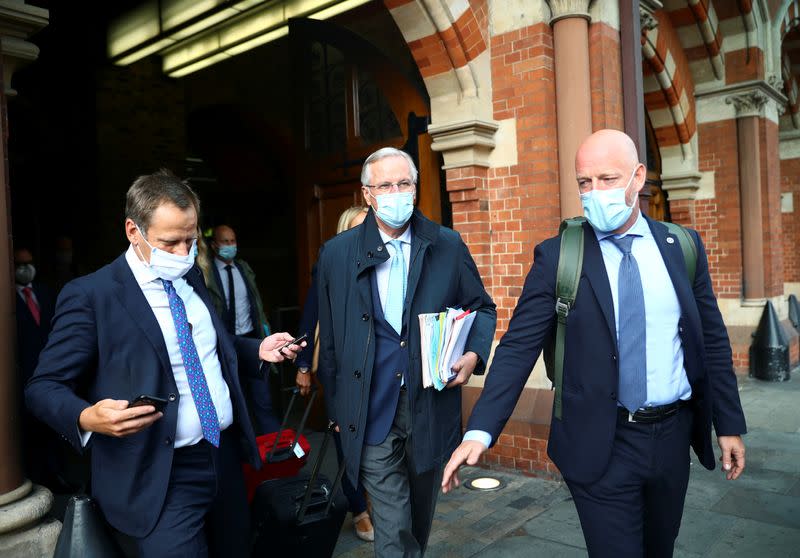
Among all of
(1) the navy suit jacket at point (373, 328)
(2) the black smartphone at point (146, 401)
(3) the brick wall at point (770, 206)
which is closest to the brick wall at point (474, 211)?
(1) the navy suit jacket at point (373, 328)

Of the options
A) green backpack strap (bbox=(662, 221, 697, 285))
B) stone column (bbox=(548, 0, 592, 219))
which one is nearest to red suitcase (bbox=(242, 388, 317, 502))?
green backpack strap (bbox=(662, 221, 697, 285))

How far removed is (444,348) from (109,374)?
1236mm

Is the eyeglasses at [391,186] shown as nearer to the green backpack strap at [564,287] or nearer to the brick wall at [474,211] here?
the green backpack strap at [564,287]

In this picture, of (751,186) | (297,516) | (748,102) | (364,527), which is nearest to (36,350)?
(364,527)

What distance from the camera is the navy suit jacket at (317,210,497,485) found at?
103 inches

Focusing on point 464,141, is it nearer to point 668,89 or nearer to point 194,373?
point 194,373

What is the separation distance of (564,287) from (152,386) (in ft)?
4.60

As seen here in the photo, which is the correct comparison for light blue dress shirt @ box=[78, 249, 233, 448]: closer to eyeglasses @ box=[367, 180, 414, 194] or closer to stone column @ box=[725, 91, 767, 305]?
eyeglasses @ box=[367, 180, 414, 194]

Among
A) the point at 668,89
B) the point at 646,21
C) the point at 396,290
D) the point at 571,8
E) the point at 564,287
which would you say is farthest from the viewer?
the point at 668,89

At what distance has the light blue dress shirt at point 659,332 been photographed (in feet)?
7.27

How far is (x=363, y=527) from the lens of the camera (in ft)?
13.0

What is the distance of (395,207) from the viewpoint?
2770mm

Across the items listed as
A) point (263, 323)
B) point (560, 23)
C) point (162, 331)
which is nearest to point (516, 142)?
point (560, 23)

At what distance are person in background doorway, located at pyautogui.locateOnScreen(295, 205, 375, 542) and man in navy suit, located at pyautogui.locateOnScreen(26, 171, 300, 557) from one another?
85 centimetres
